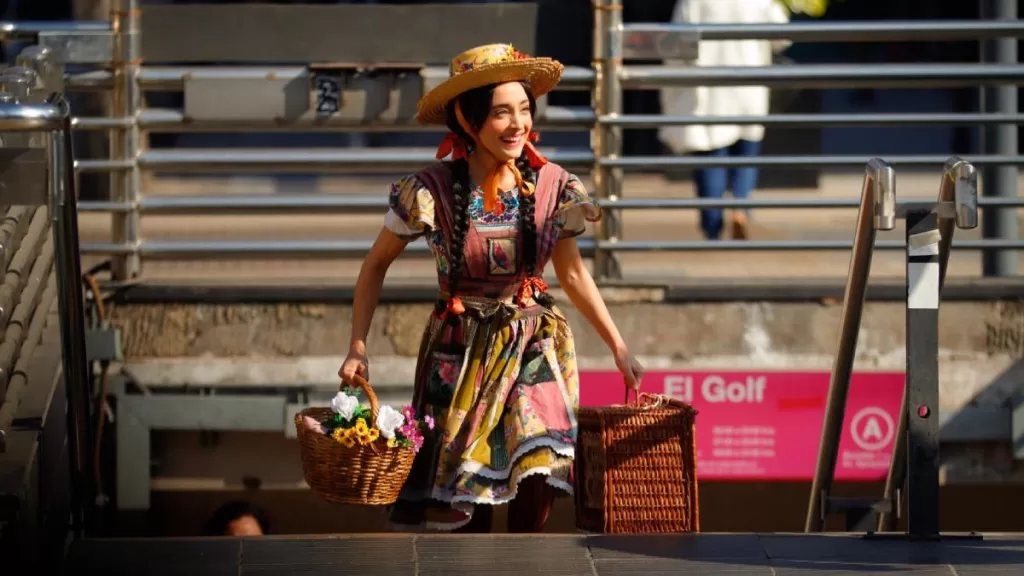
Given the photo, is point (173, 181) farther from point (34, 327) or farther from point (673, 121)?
point (34, 327)

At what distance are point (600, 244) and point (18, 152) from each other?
13.2 ft

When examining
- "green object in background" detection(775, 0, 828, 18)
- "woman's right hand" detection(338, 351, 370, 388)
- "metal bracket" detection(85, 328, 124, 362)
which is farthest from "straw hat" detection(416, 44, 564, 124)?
"green object in background" detection(775, 0, 828, 18)

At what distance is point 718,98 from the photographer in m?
8.67

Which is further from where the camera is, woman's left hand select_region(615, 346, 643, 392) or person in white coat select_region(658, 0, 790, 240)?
person in white coat select_region(658, 0, 790, 240)

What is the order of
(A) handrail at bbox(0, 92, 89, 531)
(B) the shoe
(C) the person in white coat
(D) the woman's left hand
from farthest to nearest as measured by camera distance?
1. (B) the shoe
2. (C) the person in white coat
3. (D) the woman's left hand
4. (A) handrail at bbox(0, 92, 89, 531)

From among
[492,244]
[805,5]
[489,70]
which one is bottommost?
[492,244]

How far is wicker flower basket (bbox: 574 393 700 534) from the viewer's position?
15.6 feet

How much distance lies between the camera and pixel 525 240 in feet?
15.6

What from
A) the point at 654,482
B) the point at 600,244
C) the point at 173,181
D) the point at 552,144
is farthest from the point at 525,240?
the point at 173,181

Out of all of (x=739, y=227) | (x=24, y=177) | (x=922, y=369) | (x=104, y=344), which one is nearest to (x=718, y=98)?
(x=739, y=227)

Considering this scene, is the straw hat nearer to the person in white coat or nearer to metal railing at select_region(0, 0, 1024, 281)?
metal railing at select_region(0, 0, 1024, 281)

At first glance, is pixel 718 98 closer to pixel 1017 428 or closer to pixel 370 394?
pixel 1017 428

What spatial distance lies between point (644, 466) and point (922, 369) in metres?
0.85

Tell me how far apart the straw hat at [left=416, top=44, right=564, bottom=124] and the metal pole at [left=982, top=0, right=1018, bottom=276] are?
163 inches
